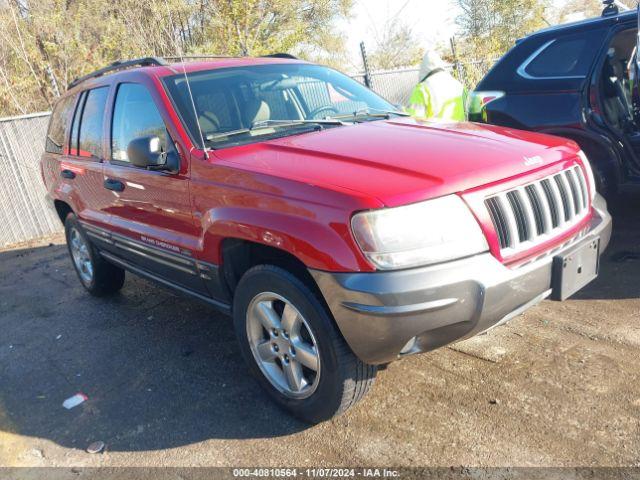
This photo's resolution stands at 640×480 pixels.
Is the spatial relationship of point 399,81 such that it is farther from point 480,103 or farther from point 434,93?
point 480,103

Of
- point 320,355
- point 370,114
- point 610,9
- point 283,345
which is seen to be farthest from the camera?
point 610,9

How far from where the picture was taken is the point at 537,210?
2686 mm

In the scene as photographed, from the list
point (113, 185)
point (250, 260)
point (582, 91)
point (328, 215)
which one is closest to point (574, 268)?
point (328, 215)

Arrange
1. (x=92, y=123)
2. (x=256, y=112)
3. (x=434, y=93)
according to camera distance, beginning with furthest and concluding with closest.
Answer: (x=434, y=93) < (x=92, y=123) < (x=256, y=112)

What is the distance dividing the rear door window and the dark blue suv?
10.5 ft

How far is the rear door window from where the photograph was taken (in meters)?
4.26

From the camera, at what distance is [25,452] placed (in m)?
3.07

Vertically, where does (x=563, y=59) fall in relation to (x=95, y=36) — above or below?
below

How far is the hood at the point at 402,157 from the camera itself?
244cm

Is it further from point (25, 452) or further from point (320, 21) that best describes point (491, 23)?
point (25, 452)

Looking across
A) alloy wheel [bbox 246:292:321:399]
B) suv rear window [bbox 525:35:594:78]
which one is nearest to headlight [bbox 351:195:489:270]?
alloy wheel [bbox 246:292:321:399]

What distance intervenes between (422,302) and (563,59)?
3.50 m

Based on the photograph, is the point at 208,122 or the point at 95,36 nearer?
the point at 208,122

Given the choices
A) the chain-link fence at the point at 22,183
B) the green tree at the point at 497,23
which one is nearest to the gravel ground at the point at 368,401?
the chain-link fence at the point at 22,183
